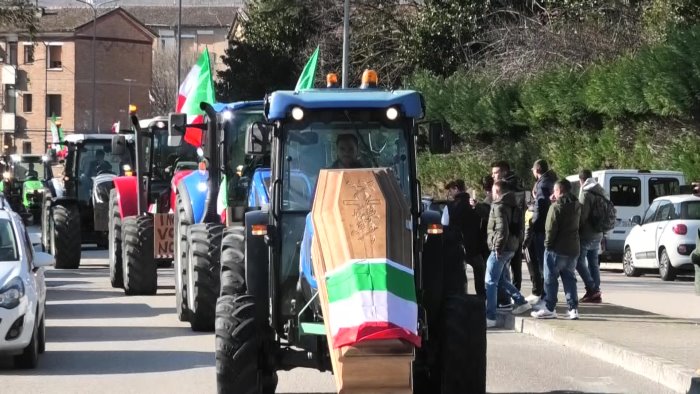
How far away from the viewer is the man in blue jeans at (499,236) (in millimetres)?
17625

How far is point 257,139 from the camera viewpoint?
37.8ft

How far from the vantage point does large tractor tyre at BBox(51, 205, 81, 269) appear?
92.5 ft

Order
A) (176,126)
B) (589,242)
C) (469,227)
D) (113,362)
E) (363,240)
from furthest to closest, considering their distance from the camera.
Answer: (589,242)
(469,227)
(176,126)
(113,362)
(363,240)

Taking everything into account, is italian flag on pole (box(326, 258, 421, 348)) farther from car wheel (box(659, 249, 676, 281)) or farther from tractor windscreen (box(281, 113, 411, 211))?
car wheel (box(659, 249, 676, 281))

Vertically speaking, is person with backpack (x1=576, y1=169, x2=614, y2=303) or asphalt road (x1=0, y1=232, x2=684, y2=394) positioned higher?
person with backpack (x1=576, y1=169, x2=614, y2=303)

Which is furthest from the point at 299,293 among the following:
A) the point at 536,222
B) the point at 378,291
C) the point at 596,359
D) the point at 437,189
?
the point at 437,189

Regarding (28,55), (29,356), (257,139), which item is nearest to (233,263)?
(257,139)

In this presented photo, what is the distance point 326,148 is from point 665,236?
1810 centimetres

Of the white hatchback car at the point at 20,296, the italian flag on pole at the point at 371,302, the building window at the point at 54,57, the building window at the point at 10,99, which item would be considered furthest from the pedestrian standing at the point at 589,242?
the building window at the point at 10,99

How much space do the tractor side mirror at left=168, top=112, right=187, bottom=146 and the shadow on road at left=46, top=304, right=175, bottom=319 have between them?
276 centimetres

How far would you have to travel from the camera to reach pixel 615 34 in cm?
4403

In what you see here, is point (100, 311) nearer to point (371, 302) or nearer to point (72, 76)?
point (371, 302)

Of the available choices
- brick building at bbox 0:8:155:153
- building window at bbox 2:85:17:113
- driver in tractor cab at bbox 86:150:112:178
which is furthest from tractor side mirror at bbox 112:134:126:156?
building window at bbox 2:85:17:113

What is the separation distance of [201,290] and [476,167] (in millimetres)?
29085
